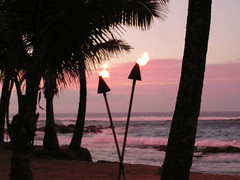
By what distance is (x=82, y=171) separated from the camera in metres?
14.2

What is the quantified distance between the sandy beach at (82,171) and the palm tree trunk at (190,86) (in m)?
5.96

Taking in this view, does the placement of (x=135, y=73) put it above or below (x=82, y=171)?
above

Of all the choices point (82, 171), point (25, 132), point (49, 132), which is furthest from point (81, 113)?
point (25, 132)

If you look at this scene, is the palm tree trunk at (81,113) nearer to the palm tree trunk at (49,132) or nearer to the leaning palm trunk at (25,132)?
the palm tree trunk at (49,132)

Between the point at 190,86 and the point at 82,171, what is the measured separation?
7.92 meters

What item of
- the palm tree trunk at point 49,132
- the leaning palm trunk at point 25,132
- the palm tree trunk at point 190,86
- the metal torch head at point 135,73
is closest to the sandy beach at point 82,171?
the palm tree trunk at point 49,132

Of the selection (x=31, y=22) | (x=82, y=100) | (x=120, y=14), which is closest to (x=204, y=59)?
(x=120, y=14)

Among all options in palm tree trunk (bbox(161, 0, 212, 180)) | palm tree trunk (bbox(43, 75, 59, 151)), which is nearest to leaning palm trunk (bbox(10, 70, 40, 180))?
palm tree trunk (bbox(161, 0, 212, 180))

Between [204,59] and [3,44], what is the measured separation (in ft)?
11.4

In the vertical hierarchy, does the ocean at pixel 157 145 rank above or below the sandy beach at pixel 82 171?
below

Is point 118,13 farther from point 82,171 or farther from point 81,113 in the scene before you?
point 81,113

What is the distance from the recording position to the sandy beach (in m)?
13.1

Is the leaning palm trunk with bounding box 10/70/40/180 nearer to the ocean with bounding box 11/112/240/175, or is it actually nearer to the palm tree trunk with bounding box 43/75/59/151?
the palm tree trunk with bounding box 43/75/59/151

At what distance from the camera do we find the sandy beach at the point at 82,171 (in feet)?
42.9
